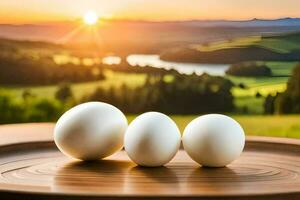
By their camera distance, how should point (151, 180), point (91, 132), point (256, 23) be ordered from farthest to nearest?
point (256, 23), point (91, 132), point (151, 180)

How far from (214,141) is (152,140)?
0.29ft

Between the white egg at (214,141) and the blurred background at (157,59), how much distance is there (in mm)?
1080

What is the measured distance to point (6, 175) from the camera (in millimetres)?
876

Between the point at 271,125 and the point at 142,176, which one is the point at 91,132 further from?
the point at 271,125

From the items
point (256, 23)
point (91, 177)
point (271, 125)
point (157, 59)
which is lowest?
point (271, 125)

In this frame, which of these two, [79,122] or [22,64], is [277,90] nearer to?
[22,64]

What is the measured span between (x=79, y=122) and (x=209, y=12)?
1.15 meters

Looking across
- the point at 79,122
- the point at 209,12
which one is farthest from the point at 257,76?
the point at 79,122

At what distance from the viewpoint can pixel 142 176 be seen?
34.2 inches

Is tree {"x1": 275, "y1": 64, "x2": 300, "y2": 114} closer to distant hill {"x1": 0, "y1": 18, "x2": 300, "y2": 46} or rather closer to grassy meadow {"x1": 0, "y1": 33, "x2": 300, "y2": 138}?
grassy meadow {"x1": 0, "y1": 33, "x2": 300, "y2": 138}

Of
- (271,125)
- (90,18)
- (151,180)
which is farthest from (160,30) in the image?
(151,180)

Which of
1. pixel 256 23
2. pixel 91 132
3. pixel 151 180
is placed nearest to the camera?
pixel 151 180

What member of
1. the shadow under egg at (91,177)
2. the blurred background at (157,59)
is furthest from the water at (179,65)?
the shadow under egg at (91,177)

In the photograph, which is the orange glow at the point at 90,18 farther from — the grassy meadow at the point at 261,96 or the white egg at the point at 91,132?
the white egg at the point at 91,132
